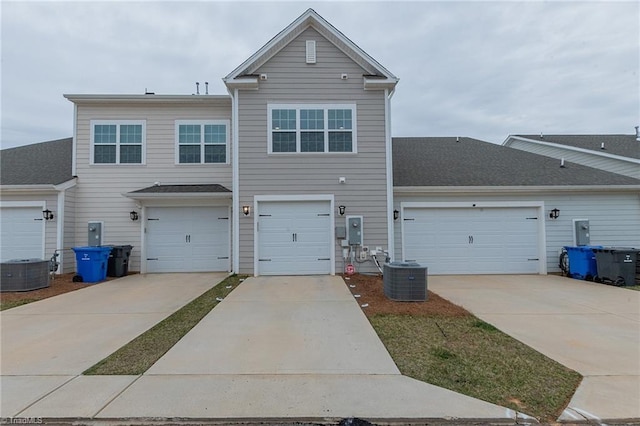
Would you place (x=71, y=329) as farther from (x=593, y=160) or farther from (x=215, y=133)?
(x=593, y=160)

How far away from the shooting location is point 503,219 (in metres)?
10.5

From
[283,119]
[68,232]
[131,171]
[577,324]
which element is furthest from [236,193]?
[577,324]

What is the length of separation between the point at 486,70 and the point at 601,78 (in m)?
4.86

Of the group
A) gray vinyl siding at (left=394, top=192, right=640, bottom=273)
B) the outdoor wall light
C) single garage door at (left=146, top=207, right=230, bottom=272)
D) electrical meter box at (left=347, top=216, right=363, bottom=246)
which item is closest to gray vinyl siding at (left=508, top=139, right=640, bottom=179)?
gray vinyl siding at (left=394, top=192, right=640, bottom=273)

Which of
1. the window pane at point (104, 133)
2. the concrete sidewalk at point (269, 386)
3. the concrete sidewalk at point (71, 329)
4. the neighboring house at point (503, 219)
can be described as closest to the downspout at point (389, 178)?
the neighboring house at point (503, 219)

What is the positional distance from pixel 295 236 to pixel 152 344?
572 cm

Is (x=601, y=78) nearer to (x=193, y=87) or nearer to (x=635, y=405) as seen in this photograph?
(x=635, y=405)

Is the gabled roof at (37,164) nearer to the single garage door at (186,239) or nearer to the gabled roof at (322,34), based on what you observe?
the single garage door at (186,239)

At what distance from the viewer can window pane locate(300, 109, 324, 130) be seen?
9805 millimetres

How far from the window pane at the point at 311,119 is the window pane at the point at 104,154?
22.3 feet

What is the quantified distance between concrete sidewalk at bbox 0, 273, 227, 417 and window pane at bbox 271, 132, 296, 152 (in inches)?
178

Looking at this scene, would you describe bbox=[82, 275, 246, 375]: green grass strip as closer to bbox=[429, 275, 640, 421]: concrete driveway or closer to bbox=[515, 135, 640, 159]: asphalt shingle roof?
bbox=[429, 275, 640, 421]: concrete driveway

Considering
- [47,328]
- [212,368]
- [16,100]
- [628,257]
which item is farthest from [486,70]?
[16,100]

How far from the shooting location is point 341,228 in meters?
9.54
